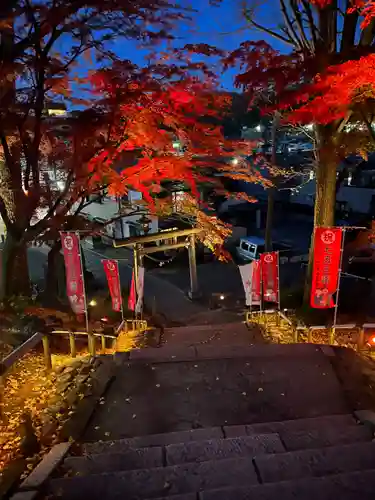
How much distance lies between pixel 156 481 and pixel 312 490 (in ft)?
5.57

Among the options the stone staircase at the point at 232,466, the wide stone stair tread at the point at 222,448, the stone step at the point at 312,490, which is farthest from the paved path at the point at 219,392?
the stone step at the point at 312,490

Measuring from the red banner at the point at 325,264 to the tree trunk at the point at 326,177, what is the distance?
2900mm

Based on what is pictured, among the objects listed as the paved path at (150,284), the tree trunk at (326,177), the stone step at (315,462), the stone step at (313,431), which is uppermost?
the tree trunk at (326,177)

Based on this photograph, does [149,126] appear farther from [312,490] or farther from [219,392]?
[312,490]

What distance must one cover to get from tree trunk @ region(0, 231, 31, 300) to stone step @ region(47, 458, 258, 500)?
6.71m

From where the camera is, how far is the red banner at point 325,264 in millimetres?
10336

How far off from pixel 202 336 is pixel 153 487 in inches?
315

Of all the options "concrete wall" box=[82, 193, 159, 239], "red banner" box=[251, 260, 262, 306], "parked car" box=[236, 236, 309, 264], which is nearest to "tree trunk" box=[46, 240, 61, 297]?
"red banner" box=[251, 260, 262, 306]

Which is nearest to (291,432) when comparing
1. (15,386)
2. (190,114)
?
(15,386)

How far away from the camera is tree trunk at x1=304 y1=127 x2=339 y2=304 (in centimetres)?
1264

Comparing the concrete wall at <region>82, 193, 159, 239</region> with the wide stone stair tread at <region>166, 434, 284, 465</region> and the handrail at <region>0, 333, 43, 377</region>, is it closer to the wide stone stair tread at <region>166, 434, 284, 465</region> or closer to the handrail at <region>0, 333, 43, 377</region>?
the handrail at <region>0, 333, 43, 377</region>

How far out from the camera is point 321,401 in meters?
7.08

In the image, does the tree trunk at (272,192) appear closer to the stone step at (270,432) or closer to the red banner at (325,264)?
the red banner at (325,264)

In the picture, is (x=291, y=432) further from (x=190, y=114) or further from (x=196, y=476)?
(x=190, y=114)
